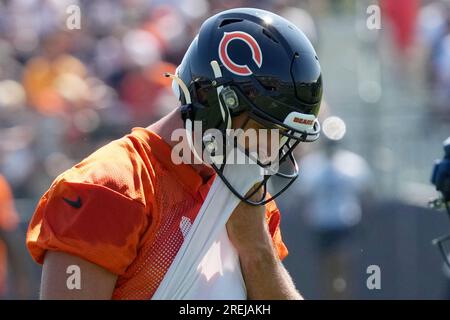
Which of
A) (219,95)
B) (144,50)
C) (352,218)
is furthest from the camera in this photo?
(144,50)

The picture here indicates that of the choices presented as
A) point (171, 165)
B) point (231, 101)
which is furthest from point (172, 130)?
point (231, 101)

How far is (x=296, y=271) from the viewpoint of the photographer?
29.2 ft

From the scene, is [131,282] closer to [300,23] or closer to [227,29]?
[227,29]

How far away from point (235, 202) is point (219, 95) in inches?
13.2

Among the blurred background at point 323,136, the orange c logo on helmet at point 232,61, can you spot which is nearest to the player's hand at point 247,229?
the orange c logo on helmet at point 232,61

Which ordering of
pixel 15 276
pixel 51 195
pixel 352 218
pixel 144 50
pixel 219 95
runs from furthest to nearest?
pixel 144 50
pixel 352 218
pixel 15 276
pixel 219 95
pixel 51 195

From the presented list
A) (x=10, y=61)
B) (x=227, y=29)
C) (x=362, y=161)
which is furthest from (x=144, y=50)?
(x=227, y=29)

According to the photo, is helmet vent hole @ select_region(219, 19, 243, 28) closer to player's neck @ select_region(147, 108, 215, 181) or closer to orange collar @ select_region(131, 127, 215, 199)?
player's neck @ select_region(147, 108, 215, 181)

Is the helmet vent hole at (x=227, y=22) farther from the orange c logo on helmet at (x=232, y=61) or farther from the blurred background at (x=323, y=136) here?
the blurred background at (x=323, y=136)

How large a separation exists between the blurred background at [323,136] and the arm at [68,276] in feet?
16.0

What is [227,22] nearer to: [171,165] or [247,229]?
[171,165]

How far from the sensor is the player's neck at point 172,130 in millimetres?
3264

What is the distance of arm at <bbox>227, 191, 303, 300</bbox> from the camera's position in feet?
10.5

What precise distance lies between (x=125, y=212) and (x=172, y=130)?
0.44 metres
